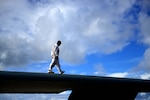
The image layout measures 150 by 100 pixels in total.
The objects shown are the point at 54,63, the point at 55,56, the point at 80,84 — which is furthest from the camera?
the point at 55,56

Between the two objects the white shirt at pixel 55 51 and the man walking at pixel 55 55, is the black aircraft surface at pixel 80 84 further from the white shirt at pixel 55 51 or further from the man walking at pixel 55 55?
the white shirt at pixel 55 51

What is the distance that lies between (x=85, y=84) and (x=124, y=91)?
342 cm

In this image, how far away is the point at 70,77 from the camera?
12.2m

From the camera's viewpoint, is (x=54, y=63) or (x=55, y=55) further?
(x=55, y=55)

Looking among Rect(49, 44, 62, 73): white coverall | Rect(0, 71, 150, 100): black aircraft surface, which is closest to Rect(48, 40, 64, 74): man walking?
Rect(49, 44, 62, 73): white coverall

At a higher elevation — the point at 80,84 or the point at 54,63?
the point at 54,63

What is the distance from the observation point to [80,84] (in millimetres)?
12859

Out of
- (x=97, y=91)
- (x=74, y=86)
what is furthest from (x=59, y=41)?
(x=97, y=91)

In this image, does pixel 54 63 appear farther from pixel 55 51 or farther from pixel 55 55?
pixel 55 51

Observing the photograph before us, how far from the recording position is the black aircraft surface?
35.7 ft

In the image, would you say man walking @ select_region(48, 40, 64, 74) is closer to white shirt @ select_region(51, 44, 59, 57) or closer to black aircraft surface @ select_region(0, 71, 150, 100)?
white shirt @ select_region(51, 44, 59, 57)

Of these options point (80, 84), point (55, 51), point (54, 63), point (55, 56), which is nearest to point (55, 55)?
point (55, 56)

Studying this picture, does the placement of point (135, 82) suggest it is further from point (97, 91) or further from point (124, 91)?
point (97, 91)

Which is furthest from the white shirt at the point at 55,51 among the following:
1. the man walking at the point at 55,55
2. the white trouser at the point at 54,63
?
the white trouser at the point at 54,63
